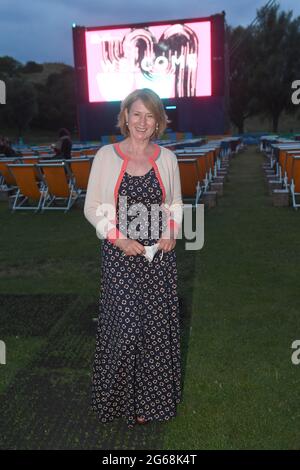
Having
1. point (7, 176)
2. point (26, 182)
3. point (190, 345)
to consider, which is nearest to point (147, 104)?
point (190, 345)

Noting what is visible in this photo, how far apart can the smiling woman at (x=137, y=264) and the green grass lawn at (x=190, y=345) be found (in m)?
0.24

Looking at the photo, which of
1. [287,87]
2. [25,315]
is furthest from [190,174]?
[287,87]

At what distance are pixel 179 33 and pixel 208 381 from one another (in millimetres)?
23945

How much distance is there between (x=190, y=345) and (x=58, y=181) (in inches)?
207

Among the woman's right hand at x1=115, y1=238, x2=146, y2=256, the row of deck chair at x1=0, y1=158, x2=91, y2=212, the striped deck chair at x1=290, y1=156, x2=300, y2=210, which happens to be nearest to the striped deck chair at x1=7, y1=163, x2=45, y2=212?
the row of deck chair at x1=0, y1=158, x2=91, y2=212

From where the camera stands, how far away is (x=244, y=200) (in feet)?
29.2

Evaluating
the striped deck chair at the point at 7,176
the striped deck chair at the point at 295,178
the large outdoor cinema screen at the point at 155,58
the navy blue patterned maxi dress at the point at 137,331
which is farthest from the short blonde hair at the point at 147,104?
the large outdoor cinema screen at the point at 155,58

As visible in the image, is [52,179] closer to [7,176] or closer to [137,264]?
[7,176]

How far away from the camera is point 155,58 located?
24547mm

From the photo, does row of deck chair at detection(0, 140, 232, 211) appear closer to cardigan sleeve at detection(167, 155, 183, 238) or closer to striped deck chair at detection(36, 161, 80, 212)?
striped deck chair at detection(36, 161, 80, 212)

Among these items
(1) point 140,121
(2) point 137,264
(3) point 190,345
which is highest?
(1) point 140,121

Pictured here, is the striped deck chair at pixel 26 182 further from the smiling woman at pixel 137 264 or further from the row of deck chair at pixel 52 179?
the smiling woman at pixel 137 264

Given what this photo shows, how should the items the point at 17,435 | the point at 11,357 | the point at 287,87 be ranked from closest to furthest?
the point at 17,435, the point at 11,357, the point at 287,87

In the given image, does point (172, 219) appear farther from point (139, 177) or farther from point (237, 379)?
point (237, 379)
